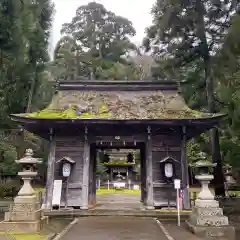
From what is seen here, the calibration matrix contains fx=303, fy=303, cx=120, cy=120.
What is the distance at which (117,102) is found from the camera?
16.2 m

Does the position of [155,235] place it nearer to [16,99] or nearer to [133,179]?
[16,99]

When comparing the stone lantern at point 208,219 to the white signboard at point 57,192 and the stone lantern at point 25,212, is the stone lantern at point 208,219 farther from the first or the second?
the white signboard at point 57,192

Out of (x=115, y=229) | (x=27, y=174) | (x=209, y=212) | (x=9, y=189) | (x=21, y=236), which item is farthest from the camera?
(x=9, y=189)

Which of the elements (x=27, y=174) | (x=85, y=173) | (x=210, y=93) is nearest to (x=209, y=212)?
(x=27, y=174)

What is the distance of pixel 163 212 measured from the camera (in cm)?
1361

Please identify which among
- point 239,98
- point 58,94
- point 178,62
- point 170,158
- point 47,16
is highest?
point 47,16

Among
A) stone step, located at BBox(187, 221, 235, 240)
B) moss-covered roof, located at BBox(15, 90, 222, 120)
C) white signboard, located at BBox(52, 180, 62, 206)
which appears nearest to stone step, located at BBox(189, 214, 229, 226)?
stone step, located at BBox(187, 221, 235, 240)

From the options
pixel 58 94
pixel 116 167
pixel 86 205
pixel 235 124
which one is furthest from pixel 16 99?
pixel 116 167

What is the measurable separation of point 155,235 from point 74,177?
6.25 m

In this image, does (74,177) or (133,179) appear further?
(133,179)

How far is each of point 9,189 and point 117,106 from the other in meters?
11.5

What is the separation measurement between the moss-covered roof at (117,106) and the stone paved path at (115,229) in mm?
4561

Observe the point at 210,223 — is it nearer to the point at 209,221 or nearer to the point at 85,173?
the point at 209,221

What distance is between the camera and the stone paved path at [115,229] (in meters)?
9.10
